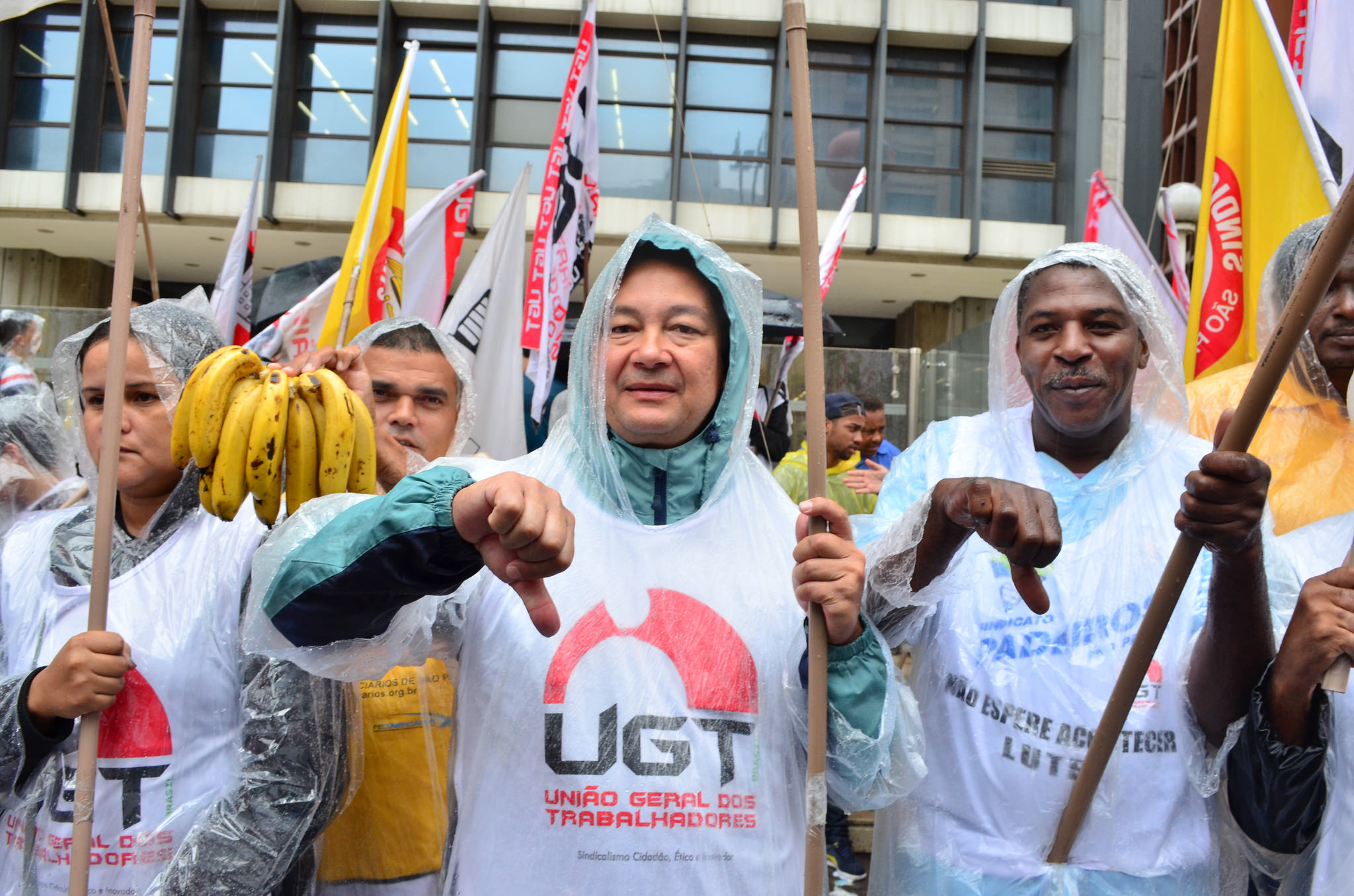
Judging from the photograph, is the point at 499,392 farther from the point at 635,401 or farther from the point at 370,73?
the point at 370,73

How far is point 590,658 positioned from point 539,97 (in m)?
12.7

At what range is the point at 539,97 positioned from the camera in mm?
13125

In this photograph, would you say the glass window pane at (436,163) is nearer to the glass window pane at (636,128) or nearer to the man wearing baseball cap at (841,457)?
the glass window pane at (636,128)

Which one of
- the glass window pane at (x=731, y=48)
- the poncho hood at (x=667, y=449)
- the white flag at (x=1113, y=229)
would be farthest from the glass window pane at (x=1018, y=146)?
the poncho hood at (x=667, y=449)

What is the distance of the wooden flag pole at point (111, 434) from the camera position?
1544mm

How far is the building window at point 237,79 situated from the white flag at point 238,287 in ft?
31.0

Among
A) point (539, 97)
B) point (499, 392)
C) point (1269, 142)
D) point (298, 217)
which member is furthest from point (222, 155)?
point (1269, 142)

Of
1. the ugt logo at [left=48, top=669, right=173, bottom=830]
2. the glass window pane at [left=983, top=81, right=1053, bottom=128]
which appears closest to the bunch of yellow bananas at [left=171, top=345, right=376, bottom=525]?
the ugt logo at [left=48, top=669, right=173, bottom=830]

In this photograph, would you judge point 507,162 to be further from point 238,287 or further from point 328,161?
point 238,287

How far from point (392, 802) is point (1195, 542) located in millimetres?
1563

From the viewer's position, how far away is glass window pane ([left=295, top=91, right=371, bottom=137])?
13102 millimetres

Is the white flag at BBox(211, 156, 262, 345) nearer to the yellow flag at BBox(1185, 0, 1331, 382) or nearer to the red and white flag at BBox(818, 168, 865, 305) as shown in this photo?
the red and white flag at BBox(818, 168, 865, 305)

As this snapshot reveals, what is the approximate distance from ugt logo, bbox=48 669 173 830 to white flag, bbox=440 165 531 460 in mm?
2478

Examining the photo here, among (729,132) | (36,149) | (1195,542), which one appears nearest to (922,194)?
(729,132)
